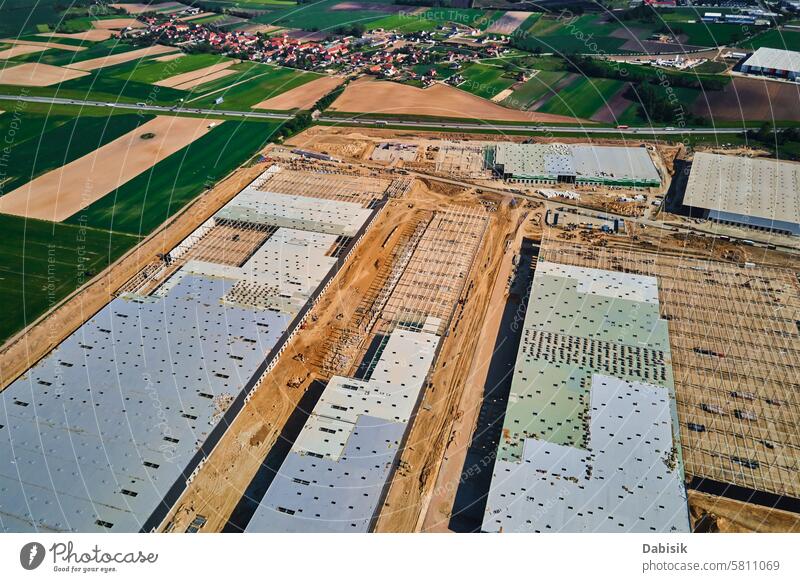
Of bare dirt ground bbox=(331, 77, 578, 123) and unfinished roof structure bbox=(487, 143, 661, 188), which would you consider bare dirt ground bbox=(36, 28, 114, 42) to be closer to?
bare dirt ground bbox=(331, 77, 578, 123)

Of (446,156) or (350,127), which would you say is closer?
(446,156)

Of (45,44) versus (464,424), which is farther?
(45,44)

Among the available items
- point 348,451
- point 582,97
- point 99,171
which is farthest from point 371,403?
point 582,97

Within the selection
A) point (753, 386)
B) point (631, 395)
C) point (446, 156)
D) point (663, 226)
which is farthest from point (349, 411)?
point (446, 156)

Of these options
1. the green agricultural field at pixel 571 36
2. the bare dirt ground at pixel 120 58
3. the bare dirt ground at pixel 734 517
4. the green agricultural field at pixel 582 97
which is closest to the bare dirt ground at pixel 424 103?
the green agricultural field at pixel 582 97

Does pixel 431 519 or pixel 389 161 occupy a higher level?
pixel 389 161

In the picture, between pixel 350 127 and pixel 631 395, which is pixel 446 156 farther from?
pixel 631 395

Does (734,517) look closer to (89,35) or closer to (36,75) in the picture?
(36,75)
